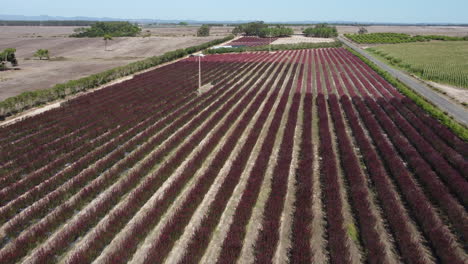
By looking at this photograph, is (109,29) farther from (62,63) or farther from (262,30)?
(62,63)

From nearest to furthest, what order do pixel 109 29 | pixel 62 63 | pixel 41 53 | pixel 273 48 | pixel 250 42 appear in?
pixel 62 63 → pixel 41 53 → pixel 273 48 → pixel 250 42 → pixel 109 29

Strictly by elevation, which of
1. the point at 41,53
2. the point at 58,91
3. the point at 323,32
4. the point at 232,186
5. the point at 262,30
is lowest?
the point at 232,186

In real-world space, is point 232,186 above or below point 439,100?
below

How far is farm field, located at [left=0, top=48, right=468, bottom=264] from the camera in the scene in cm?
747

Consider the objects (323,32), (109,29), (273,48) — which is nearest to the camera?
(273,48)

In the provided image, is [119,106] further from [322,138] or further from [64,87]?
[322,138]

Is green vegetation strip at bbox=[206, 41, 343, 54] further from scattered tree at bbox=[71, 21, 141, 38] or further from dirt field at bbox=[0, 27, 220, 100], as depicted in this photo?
scattered tree at bbox=[71, 21, 141, 38]

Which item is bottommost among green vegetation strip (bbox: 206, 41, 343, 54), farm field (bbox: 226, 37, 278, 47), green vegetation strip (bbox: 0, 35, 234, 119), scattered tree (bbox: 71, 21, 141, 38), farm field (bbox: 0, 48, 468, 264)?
farm field (bbox: 0, 48, 468, 264)

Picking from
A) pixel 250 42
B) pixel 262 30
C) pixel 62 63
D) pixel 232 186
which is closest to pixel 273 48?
pixel 250 42

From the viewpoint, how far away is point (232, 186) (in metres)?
10.4

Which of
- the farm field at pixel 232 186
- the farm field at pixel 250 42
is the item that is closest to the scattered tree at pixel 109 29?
the farm field at pixel 250 42

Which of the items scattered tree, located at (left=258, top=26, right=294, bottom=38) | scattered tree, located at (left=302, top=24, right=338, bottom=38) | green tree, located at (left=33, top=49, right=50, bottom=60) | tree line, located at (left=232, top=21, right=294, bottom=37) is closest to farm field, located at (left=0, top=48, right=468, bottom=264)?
green tree, located at (left=33, top=49, right=50, bottom=60)

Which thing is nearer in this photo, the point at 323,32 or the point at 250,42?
the point at 250,42

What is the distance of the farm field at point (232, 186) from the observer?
747cm
